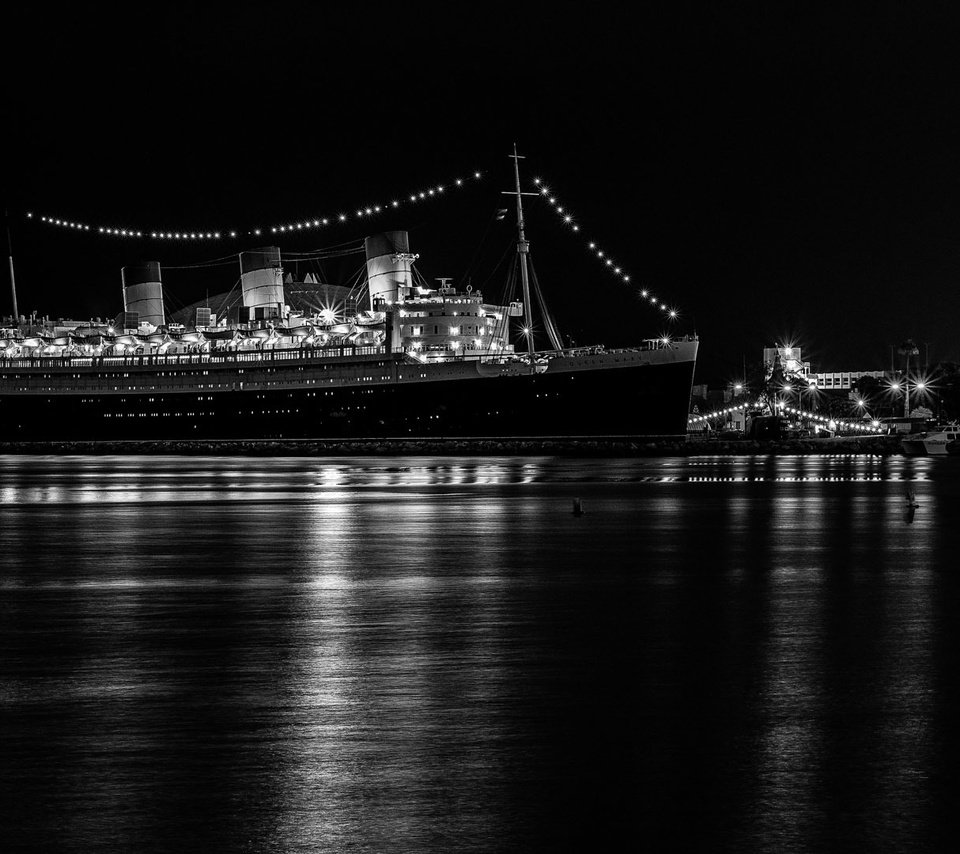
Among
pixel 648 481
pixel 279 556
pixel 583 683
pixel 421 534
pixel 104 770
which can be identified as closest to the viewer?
pixel 104 770

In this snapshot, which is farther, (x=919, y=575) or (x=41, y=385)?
(x=41, y=385)

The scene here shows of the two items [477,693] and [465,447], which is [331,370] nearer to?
[465,447]

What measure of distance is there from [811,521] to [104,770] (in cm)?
2163

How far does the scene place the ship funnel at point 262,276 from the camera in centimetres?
11256

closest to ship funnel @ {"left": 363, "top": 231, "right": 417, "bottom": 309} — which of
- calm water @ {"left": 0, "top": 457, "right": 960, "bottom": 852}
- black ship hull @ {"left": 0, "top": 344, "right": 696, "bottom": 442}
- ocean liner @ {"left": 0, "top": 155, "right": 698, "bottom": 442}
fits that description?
ocean liner @ {"left": 0, "top": 155, "right": 698, "bottom": 442}

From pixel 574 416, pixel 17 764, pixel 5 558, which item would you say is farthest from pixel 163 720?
pixel 574 416

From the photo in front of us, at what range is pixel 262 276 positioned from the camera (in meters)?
113

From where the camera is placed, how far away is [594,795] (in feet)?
21.4

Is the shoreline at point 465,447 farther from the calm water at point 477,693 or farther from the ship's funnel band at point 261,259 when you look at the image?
the calm water at point 477,693

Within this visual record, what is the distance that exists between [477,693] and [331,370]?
3692 inches

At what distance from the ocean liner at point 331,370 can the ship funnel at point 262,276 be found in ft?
0.41

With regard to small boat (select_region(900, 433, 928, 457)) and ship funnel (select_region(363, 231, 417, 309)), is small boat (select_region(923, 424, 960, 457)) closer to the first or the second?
small boat (select_region(900, 433, 928, 457))

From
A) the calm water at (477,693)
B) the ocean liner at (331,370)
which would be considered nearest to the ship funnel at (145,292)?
the ocean liner at (331,370)

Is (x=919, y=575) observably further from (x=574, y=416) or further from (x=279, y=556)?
(x=574, y=416)
